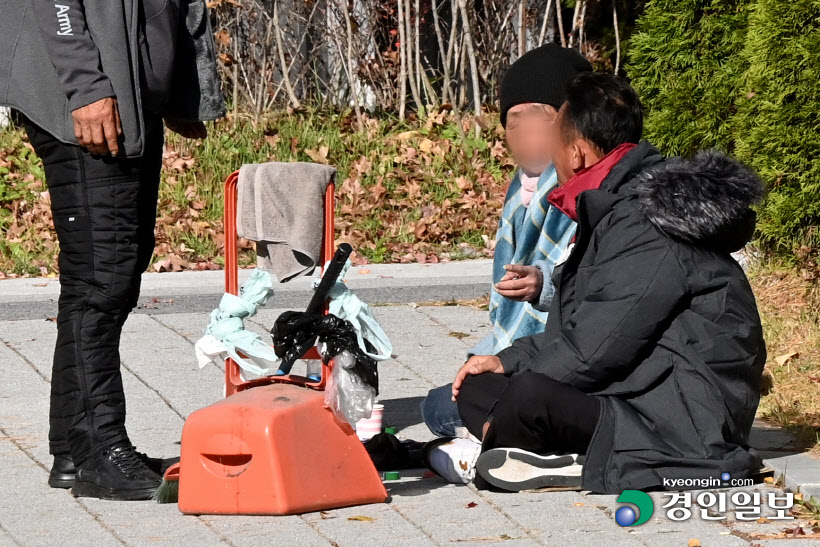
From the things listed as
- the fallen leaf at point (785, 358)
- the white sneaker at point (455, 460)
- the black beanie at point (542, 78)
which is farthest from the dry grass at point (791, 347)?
the black beanie at point (542, 78)

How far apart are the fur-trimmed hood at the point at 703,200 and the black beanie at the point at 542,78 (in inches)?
25.4

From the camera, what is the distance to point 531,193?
4.53m

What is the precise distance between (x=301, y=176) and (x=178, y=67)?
54cm

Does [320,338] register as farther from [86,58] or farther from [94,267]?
[86,58]

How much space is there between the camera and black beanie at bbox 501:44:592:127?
4.46 meters

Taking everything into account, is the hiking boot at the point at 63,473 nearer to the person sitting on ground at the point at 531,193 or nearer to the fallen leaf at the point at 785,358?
the person sitting on ground at the point at 531,193

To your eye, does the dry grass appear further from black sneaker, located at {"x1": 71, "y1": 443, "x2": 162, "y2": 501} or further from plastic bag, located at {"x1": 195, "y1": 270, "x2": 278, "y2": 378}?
black sneaker, located at {"x1": 71, "y1": 443, "x2": 162, "y2": 501}

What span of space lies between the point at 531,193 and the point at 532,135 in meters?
0.22

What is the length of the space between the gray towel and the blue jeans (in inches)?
32.2

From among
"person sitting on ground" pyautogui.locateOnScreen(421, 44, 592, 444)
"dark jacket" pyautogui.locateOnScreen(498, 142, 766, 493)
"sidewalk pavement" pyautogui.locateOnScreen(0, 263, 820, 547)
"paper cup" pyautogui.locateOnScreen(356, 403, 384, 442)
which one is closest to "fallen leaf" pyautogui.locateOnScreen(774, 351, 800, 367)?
"sidewalk pavement" pyautogui.locateOnScreen(0, 263, 820, 547)

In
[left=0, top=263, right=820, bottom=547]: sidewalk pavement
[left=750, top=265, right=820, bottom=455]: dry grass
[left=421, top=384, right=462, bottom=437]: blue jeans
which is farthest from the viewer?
[left=750, top=265, right=820, bottom=455]: dry grass

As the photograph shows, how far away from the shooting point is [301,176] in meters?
4.17

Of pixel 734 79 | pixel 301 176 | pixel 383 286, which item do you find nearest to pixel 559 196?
pixel 301 176

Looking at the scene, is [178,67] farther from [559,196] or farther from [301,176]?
[559,196]
